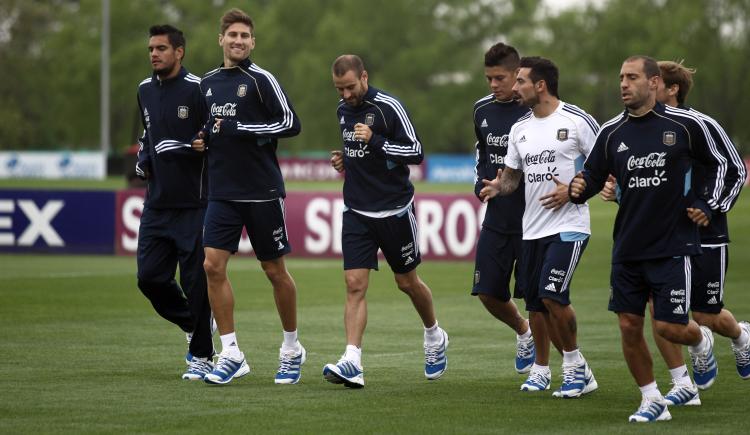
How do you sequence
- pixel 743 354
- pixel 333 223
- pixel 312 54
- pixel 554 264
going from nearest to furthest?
pixel 554 264, pixel 743 354, pixel 333 223, pixel 312 54

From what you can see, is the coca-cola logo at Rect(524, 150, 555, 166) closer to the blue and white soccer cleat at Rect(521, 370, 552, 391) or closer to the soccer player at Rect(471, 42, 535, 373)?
the soccer player at Rect(471, 42, 535, 373)

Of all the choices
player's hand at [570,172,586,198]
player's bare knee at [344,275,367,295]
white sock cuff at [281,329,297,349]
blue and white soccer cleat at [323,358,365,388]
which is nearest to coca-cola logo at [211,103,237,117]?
player's bare knee at [344,275,367,295]

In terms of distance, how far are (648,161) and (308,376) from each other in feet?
11.3

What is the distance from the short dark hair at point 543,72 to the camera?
9750 mm

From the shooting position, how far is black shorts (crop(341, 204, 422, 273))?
10.4 m

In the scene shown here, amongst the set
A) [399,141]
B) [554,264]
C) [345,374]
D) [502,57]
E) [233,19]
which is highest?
[233,19]

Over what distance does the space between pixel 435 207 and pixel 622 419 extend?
47.5 feet

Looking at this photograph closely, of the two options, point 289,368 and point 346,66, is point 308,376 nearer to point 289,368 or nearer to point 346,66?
point 289,368

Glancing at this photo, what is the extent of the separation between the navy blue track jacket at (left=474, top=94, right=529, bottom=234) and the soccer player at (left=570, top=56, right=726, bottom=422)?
194cm

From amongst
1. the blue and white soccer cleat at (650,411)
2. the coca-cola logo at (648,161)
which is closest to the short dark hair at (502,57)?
the coca-cola logo at (648,161)

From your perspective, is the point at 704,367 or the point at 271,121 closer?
the point at 704,367

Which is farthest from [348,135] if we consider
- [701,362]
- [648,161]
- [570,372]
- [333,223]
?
[333,223]

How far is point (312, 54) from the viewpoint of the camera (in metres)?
79.1

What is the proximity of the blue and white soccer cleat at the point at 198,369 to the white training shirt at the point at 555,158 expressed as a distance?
8.54ft
